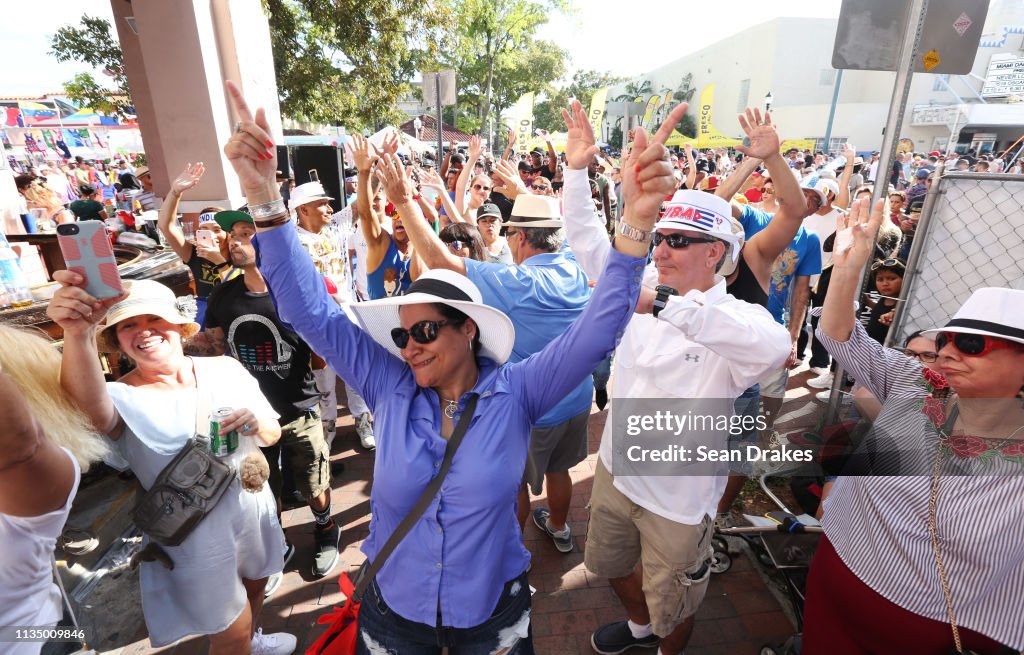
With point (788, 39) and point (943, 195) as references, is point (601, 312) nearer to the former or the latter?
point (943, 195)

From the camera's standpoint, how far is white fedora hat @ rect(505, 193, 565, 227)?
127 inches

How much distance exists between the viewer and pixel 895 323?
2908 millimetres

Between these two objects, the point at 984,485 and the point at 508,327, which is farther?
the point at 508,327

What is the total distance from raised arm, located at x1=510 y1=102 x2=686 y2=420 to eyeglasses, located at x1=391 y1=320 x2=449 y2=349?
38 centimetres

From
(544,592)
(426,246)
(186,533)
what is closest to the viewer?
(186,533)

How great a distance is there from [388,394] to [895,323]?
284cm

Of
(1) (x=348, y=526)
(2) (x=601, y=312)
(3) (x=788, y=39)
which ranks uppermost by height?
(3) (x=788, y=39)

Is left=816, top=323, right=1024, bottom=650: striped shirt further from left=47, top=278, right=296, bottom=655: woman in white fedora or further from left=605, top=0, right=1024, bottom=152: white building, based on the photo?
left=605, top=0, right=1024, bottom=152: white building

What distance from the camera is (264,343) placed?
10.6 feet

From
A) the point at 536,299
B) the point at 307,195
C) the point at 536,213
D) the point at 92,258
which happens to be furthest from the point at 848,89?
the point at 92,258

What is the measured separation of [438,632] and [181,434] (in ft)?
4.47

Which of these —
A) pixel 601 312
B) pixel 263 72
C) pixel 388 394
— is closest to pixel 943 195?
pixel 601 312

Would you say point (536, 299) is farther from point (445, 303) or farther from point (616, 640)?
point (616, 640)

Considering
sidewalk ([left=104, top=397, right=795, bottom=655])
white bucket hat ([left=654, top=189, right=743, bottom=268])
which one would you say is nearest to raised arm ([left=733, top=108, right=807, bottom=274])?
white bucket hat ([left=654, top=189, right=743, bottom=268])
